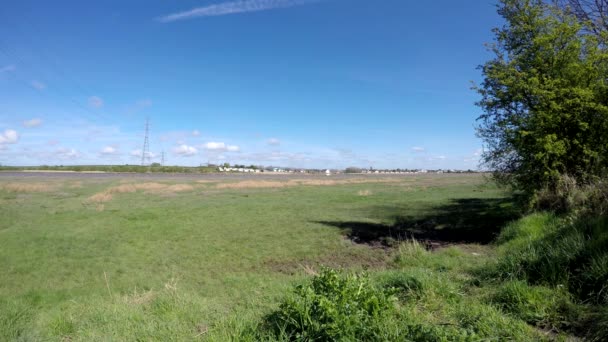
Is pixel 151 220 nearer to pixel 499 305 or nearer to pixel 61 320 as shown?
pixel 61 320

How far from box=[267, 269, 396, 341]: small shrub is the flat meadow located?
2.30 ft

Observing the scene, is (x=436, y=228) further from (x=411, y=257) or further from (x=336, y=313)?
(x=336, y=313)

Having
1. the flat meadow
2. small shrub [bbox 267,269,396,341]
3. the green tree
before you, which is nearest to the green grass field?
the flat meadow

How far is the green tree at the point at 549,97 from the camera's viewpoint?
11453 mm

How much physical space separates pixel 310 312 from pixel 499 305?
2.63m

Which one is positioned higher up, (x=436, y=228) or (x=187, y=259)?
(x=436, y=228)

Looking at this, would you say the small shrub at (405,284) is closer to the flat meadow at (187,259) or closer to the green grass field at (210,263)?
the green grass field at (210,263)

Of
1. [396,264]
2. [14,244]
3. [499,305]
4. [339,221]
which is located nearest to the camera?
[499,305]

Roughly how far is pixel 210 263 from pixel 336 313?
351 inches

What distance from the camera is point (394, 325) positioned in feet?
13.2

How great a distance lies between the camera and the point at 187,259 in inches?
494

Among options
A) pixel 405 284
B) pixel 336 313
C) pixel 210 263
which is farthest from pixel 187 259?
pixel 336 313

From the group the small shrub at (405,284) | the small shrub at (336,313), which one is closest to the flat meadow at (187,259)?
the small shrub at (405,284)

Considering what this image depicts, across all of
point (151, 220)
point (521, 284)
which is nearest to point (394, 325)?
point (521, 284)
